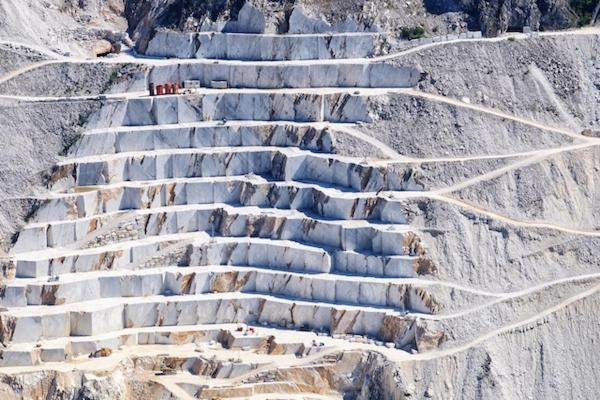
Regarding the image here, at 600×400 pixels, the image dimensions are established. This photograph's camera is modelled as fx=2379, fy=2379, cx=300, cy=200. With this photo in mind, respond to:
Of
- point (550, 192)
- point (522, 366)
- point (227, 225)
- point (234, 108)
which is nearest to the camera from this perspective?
point (522, 366)

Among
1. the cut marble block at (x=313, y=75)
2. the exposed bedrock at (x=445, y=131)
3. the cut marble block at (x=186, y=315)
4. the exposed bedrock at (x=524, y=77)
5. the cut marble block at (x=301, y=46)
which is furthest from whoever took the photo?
the cut marble block at (x=301, y=46)

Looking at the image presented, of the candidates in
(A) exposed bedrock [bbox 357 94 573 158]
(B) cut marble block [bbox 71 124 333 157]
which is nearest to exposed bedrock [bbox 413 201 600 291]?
(A) exposed bedrock [bbox 357 94 573 158]

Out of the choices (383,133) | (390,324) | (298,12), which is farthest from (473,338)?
(298,12)

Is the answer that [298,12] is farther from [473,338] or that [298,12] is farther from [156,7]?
[473,338]

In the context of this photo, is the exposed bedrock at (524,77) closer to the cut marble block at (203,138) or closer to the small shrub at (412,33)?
the small shrub at (412,33)

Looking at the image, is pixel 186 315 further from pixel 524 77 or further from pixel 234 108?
pixel 524 77

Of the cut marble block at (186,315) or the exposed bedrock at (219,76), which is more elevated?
the exposed bedrock at (219,76)

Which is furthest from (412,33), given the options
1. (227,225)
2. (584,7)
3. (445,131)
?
(227,225)

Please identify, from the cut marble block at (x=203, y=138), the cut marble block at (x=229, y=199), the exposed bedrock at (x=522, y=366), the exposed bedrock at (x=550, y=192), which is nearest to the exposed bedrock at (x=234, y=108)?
the cut marble block at (x=203, y=138)
